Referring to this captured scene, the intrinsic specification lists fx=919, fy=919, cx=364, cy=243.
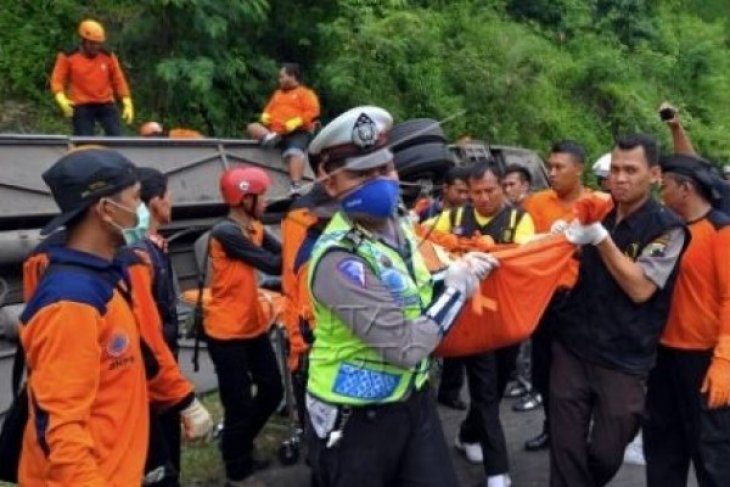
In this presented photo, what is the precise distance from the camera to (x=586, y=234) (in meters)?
4.08

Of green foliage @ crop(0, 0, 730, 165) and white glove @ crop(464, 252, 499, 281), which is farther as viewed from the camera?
green foliage @ crop(0, 0, 730, 165)

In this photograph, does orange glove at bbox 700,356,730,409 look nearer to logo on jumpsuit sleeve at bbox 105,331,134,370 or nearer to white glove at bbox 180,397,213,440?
white glove at bbox 180,397,213,440

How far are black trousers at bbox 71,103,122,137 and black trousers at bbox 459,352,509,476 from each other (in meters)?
6.32

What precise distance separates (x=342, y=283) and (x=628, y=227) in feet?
6.21

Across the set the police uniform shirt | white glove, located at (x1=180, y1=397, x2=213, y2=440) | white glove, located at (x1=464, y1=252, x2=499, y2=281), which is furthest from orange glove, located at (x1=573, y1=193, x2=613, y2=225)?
white glove, located at (x1=180, y1=397, x2=213, y2=440)

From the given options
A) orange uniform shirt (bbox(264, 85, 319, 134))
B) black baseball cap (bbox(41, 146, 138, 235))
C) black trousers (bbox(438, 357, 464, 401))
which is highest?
black baseball cap (bbox(41, 146, 138, 235))

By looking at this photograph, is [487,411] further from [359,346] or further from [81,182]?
[81,182]

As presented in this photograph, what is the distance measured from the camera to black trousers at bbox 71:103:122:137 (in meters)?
10.4

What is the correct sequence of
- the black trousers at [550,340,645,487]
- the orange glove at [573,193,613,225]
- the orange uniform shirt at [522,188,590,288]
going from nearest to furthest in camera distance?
the orange glove at [573,193,613,225]
the black trousers at [550,340,645,487]
the orange uniform shirt at [522,188,590,288]

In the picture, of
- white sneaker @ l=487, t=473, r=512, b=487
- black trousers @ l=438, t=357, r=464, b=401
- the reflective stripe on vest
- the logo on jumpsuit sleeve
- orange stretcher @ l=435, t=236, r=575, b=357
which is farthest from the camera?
black trousers @ l=438, t=357, r=464, b=401

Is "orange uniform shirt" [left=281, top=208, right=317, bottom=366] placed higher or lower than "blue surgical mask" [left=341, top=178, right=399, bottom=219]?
lower

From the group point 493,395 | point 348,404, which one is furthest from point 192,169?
point 348,404

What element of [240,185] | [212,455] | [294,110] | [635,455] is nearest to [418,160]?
[240,185]

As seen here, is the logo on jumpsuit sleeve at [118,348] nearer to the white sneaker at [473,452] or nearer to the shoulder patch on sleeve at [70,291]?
the shoulder patch on sleeve at [70,291]
